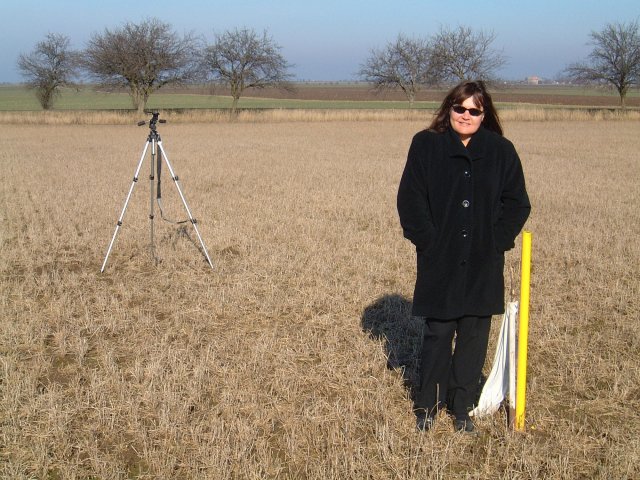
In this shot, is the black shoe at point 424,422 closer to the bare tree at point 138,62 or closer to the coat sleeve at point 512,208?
the coat sleeve at point 512,208

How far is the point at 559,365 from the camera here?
17.2 ft

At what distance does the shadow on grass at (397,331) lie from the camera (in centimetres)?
527

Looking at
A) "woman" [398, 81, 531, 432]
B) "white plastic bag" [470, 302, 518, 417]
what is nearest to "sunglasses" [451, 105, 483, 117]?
A: "woman" [398, 81, 531, 432]

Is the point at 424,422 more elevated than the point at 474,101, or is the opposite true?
the point at 474,101

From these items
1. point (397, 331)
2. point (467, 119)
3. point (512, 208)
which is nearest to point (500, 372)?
point (512, 208)

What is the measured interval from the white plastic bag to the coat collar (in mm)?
981

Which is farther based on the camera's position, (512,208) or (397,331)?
(397,331)

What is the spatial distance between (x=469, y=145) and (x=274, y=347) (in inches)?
106

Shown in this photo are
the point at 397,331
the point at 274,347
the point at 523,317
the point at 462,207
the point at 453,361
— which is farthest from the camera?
the point at 397,331

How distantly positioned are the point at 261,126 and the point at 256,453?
35272 millimetres

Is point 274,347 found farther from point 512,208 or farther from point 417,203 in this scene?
point 512,208

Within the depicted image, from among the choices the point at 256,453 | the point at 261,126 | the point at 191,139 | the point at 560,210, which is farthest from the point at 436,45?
the point at 256,453

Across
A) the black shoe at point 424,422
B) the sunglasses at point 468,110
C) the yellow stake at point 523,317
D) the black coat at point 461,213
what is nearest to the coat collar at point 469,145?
the black coat at point 461,213

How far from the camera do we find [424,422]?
4098mm
